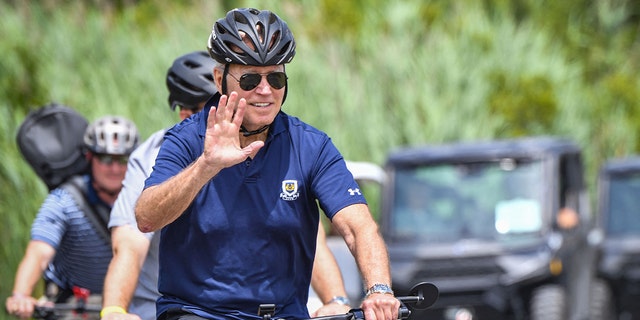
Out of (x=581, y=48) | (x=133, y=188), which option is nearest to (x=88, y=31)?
(x=581, y=48)

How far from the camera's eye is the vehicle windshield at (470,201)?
12898 mm

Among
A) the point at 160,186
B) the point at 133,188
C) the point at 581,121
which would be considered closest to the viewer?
the point at 160,186

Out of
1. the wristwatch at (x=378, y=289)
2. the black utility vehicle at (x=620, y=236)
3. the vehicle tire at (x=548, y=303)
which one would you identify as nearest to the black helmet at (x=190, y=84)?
the wristwatch at (x=378, y=289)

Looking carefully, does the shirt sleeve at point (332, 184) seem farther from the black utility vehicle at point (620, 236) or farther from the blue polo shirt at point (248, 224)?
the black utility vehicle at point (620, 236)

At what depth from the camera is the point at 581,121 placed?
1975 centimetres

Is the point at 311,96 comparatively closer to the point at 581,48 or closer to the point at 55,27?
the point at 55,27

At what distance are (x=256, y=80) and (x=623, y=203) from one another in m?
10.3

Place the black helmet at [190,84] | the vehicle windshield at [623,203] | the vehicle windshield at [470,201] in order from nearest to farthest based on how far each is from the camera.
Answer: the black helmet at [190,84]
the vehicle windshield at [470,201]
the vehicle windshield at [623,203]

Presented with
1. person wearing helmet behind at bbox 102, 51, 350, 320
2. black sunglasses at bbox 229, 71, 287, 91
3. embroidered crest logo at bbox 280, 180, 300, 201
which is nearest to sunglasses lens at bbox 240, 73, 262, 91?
black sunglasses at bbox 229, 71, 287, 91

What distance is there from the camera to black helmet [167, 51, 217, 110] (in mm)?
6145

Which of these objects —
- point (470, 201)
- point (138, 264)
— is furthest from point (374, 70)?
point (138, 264)

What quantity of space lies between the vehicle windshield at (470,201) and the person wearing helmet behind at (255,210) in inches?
343

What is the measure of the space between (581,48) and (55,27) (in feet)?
30.3

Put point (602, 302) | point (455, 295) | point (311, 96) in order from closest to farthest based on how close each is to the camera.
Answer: point (455, 295) → point (602, 302) → point (311, 96)
